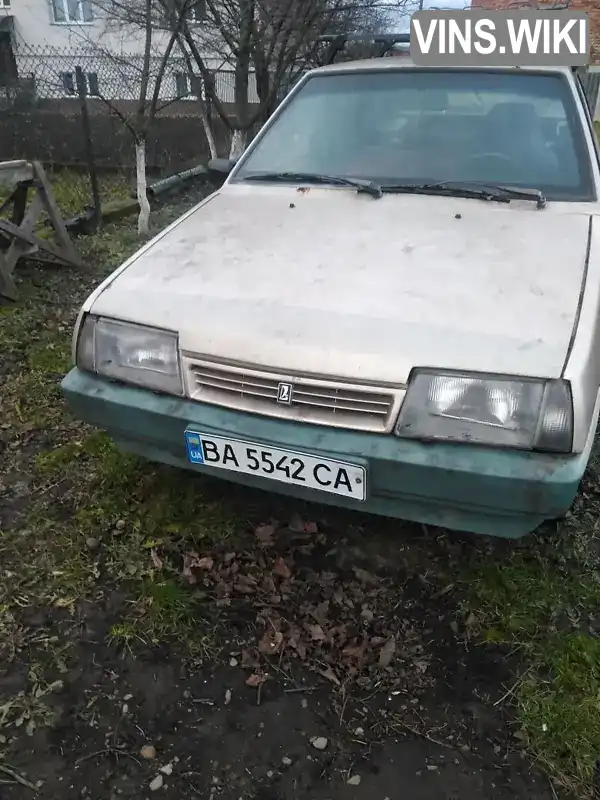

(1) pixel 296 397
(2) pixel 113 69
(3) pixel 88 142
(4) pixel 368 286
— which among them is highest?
(2) pixel 113 69

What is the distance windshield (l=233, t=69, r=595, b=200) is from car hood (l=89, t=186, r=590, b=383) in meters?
Answer: 0.22

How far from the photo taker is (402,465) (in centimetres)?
194

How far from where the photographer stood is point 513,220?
2635mm

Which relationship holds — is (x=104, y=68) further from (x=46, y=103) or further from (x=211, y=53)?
(x=211, y=53)

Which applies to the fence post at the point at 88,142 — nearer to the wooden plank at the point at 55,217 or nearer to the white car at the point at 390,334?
the wooden plank at the point at 55,217

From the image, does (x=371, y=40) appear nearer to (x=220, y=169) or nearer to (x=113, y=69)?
(x=220, y=169)

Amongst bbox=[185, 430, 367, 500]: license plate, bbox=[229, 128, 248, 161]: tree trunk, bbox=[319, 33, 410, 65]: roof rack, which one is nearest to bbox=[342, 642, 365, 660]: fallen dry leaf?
bbox=[185, 430, 367, 500]: license plate

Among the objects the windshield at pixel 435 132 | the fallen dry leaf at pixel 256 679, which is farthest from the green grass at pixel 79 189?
the fallen dry leaf at pixel 256 679

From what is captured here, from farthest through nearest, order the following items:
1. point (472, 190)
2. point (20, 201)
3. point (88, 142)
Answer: point (88, 142), point (20, 201), point (472, 190)

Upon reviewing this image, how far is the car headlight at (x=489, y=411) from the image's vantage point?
1.84 metres

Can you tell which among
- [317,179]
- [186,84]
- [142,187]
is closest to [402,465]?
[317,179]

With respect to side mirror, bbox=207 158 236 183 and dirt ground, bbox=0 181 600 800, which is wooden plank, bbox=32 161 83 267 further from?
dirt ground, bbox=0 181 600 800

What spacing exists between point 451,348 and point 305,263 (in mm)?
710

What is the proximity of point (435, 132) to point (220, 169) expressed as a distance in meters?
1.09
